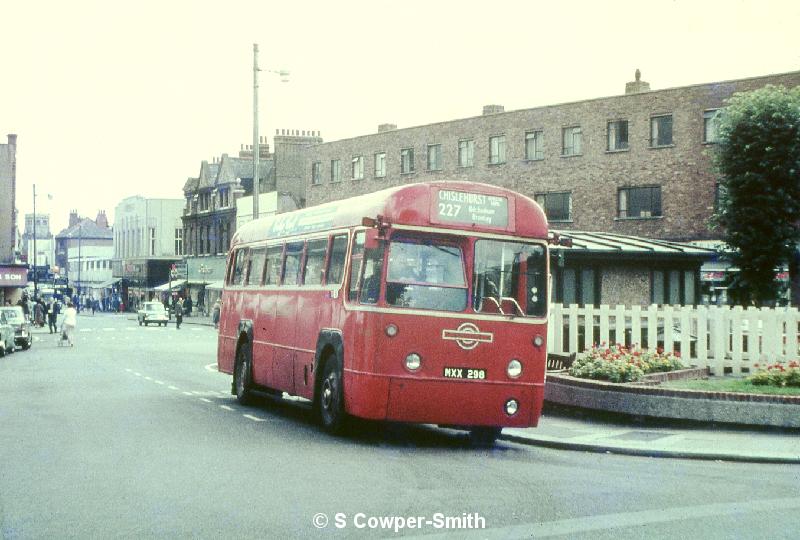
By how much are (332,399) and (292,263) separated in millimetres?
3228

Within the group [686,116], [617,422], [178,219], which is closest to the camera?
[617,422]

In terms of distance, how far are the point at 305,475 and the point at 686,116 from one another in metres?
42.2

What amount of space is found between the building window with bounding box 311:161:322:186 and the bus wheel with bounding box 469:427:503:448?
5972 cm

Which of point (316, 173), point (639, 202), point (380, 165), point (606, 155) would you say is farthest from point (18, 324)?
point (316, 173)

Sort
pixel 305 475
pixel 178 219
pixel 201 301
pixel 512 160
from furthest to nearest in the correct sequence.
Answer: pixel 178 219, pixel 201 301, pixel 512 160, pixel 305 475

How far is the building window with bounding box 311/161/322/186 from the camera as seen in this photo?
72.9 m

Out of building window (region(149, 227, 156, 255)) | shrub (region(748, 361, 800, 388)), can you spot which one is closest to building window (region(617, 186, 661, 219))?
shrub (region(748, 361, 800, 388))

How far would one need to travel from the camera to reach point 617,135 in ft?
172

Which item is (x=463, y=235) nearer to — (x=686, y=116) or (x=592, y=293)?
(x=592, y=293)

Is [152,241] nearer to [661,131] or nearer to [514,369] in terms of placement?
[661,131]

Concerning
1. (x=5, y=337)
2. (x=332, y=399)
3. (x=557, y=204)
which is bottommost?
(x=5, y=337)

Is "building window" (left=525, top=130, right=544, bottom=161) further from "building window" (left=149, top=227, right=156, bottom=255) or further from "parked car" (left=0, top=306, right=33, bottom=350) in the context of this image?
"building window" (left=149, top=227, right=156, bottom=255)

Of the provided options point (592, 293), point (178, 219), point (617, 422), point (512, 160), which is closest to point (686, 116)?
point (512, 160)

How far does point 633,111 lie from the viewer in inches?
2030
